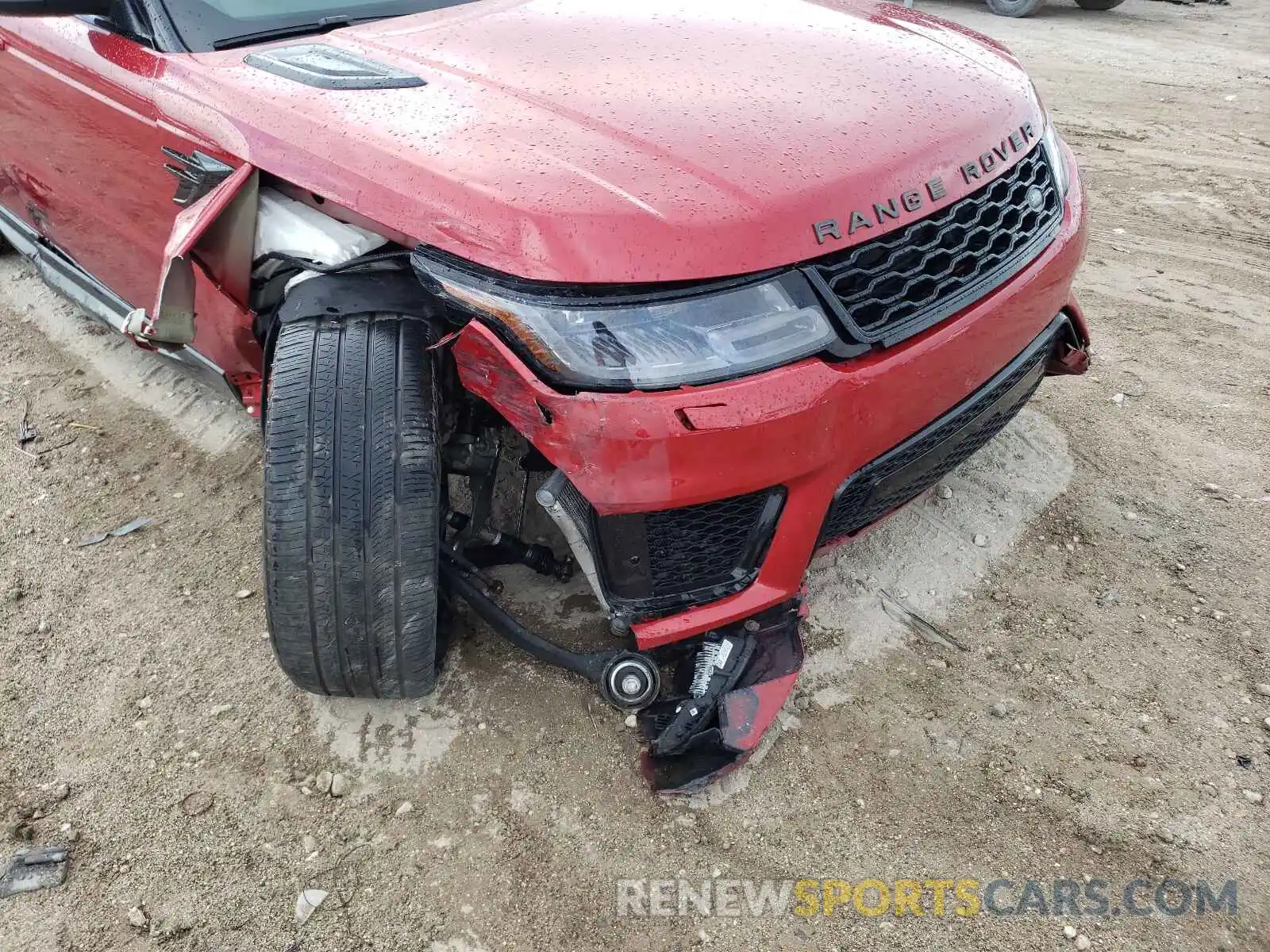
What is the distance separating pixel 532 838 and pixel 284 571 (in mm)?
764

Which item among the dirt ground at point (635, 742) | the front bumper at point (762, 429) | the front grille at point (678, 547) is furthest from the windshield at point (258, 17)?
the front grille at point (678, 547)

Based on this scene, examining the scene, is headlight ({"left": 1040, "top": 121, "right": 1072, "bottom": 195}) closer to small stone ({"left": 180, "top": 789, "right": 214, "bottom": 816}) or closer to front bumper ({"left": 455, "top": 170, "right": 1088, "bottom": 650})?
front bumper ({"left": 455, "top": 170, "right": 1088, "bottom": 650})

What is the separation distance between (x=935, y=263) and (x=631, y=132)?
0.66 m

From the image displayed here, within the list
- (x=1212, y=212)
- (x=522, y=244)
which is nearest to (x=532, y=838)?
(x=522, y=244)

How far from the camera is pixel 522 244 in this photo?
59.6 inches

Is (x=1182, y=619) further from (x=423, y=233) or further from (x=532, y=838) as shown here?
(x=423, y=233)

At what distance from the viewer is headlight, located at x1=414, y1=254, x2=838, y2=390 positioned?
153 centimetres

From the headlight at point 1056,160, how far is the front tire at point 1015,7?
8259 mm

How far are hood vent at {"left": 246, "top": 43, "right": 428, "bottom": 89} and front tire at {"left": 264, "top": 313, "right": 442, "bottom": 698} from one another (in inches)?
20.2

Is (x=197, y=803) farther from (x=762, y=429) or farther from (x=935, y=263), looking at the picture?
(x=935, y=263)

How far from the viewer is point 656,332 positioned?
5.04 ft

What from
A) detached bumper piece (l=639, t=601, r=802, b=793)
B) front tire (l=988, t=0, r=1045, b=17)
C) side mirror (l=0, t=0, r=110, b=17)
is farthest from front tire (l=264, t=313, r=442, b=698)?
front tire (l=988, t=0, r=1045, b=17)

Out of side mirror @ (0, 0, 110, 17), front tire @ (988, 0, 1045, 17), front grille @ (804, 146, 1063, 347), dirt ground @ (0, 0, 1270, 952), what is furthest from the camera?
front tire @ (988, 0, 1045, 17)

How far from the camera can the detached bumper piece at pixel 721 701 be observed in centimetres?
192
